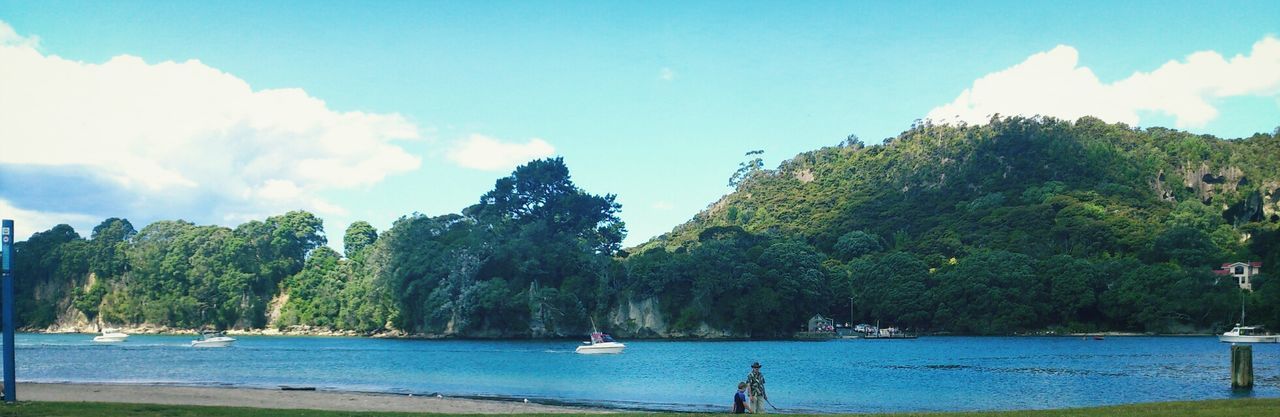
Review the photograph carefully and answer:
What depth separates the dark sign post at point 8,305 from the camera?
27406 millimetres

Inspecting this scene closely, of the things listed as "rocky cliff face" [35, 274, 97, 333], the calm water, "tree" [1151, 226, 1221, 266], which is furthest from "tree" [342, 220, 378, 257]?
"tree" [1151, 226, 1221, 266]

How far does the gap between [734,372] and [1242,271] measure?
90.9 m

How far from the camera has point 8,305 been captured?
2791 centimetres

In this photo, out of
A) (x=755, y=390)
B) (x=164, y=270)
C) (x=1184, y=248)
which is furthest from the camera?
(x=164, y=270)

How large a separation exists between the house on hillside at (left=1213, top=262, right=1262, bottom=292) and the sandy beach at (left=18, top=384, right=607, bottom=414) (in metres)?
111

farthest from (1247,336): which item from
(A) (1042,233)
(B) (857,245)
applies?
(B) (857,245)

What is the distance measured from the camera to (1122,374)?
2343 inches

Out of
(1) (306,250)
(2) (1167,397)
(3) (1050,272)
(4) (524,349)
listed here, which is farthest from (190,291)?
(2) (1167,397)

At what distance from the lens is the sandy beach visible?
37.3 m

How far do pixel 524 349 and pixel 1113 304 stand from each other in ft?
247

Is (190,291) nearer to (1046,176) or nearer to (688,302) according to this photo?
(688,302)

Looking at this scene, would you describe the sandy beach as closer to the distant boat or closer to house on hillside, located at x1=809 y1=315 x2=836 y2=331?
the distant boat

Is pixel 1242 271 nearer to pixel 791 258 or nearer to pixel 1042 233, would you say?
pixel 1042 233

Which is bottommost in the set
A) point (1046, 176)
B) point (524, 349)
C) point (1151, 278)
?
point (524, 349)
